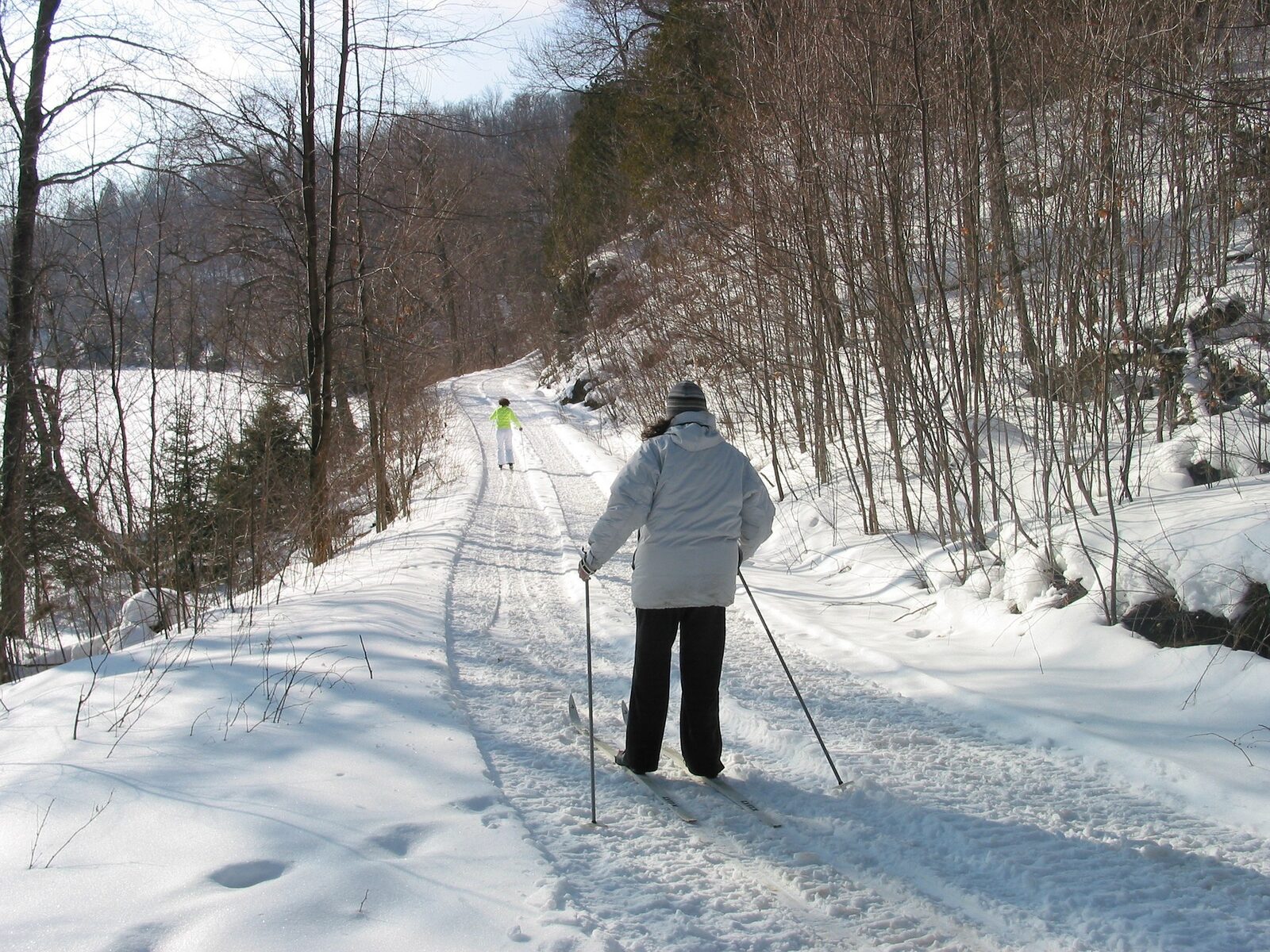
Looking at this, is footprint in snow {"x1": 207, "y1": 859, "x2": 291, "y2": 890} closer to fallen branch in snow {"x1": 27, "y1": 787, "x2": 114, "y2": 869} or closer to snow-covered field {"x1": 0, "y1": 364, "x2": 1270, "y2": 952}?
Answer: snow-covered field {"x1": 0, "y1": 364, "x2": 1270, "y2": 952}

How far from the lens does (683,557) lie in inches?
170

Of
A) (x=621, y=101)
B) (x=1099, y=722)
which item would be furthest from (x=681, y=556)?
(x=621, y=101)

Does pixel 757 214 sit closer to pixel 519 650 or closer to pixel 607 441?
pixel 519 650

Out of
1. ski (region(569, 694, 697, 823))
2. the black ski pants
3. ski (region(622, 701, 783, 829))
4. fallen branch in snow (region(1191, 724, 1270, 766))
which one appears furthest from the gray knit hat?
fallen branch in snow (region(1191, 724, 1270, 766))

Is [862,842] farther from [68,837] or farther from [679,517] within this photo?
[68,837]

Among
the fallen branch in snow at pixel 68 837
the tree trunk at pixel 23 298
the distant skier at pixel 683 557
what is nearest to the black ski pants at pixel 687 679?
the distant skier at pixel 683 557

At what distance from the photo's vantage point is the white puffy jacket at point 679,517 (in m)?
4.32

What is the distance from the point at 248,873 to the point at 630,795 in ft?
6.00

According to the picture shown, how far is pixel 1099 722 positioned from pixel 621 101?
1041 inches

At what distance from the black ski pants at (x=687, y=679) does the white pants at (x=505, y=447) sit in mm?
17220

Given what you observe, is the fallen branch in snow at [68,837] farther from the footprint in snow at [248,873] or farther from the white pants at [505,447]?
the white pants at [505,447]

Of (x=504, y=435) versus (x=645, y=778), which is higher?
(x=504, y=435)

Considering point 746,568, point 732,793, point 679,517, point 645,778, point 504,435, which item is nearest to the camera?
point 732,793

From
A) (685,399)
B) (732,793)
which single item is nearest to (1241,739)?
(732,793)
